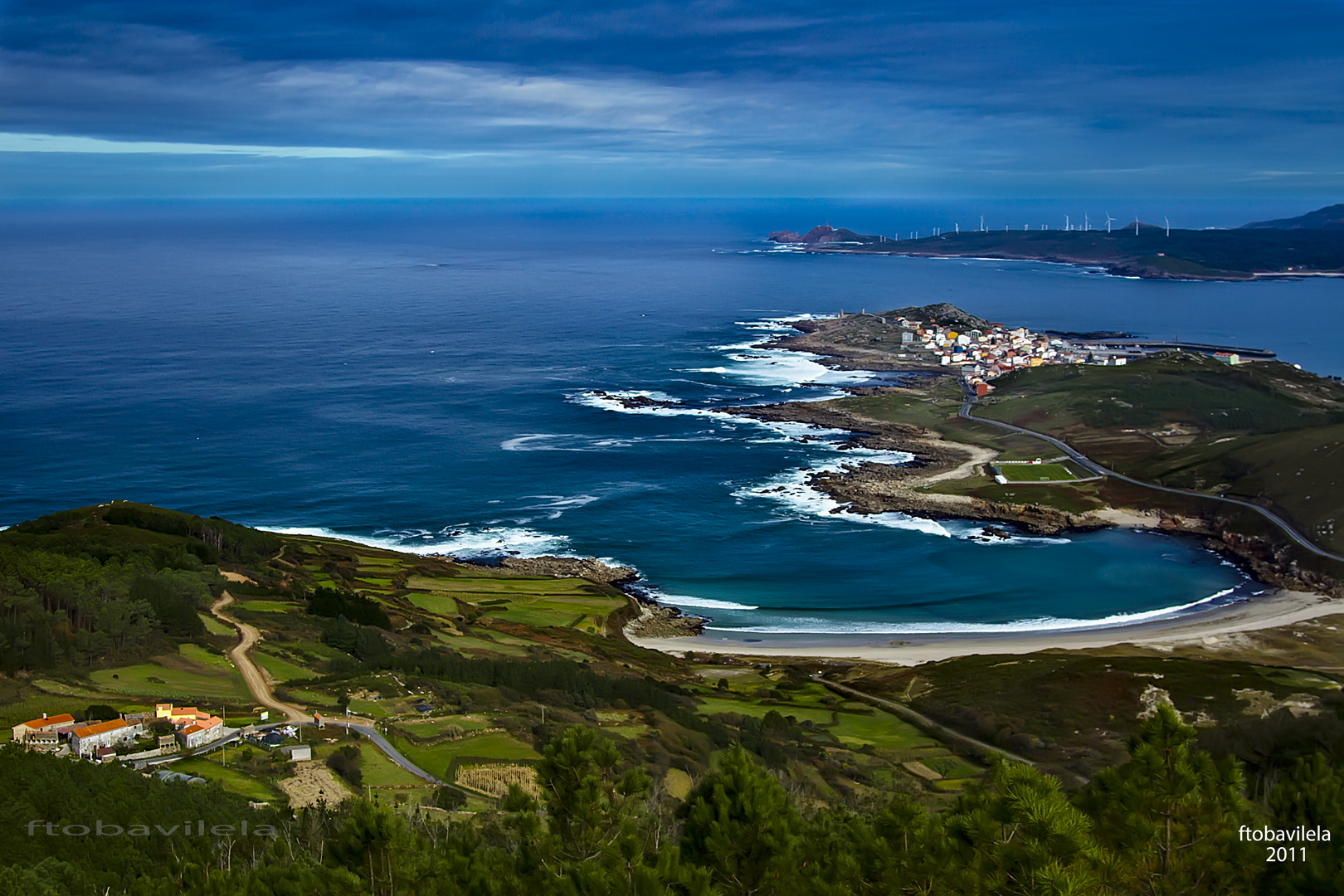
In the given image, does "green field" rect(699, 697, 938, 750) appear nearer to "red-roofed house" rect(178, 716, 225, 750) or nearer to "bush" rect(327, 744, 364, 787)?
"bush" rect(327, 744, 364, 787)

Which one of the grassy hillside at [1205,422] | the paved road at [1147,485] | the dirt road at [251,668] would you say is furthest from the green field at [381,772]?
the grassy hillside at [1205,422]

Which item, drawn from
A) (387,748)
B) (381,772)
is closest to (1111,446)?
(387,748)

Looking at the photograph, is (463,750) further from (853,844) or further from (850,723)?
(853,844)

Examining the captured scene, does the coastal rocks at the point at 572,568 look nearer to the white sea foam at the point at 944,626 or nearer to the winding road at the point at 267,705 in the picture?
the white sea foam at the point at 944,626

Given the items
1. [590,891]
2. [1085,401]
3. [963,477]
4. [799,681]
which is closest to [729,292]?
[1085,401]

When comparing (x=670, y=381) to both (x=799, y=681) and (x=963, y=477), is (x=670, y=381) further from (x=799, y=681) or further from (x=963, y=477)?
(x=799, y=681)

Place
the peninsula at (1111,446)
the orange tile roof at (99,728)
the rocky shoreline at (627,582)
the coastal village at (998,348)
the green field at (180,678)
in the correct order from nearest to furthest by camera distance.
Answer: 1. the orange tile roof at (99,728)
2. the green field at (180,678)
3. the rocky shoreline at (627,582)
4. the peninsula at (1111,446)
5. the coastal village at (998,348)
